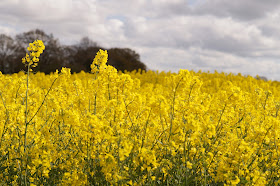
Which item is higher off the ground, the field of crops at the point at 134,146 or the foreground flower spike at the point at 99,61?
the foreground flower spike at the point at 99,61

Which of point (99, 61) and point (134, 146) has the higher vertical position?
point (99, 61)

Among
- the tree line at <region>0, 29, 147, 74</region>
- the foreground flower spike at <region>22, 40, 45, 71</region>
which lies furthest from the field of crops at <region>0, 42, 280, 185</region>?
the tree line at <region>0, 29, 147, 74</region>

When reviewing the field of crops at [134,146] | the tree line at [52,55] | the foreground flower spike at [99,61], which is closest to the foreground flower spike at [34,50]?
the field of crops at [134,146]

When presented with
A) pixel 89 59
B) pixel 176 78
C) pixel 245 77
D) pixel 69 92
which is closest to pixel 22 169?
pixel 176 78

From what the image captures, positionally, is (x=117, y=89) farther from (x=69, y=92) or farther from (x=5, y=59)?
(x=5, y=59)

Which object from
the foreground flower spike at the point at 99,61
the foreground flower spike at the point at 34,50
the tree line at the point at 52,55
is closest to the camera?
the foreground flower spike at the point at 34,50

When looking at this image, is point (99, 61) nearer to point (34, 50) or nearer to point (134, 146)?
point (34, 50)

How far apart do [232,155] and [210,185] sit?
64cm

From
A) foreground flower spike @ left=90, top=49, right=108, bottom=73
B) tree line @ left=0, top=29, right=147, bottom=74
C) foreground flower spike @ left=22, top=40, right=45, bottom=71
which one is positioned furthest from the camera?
tree line @ left=0, top=29, right=147, bottom=74

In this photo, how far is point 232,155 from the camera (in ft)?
14.2

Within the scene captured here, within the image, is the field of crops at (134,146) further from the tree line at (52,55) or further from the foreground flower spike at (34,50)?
the tree line at (52,55)

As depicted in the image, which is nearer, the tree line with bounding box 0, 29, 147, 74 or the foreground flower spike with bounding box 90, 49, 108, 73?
the foreground flower spike with bounding box 90, 49, 108, 73

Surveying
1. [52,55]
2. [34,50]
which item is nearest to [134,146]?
[34,50]

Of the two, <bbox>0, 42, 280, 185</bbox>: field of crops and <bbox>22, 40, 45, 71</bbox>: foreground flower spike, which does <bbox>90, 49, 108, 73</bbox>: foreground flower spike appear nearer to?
<bbox>0, 42, 280, 185</bbox>: field of crops
